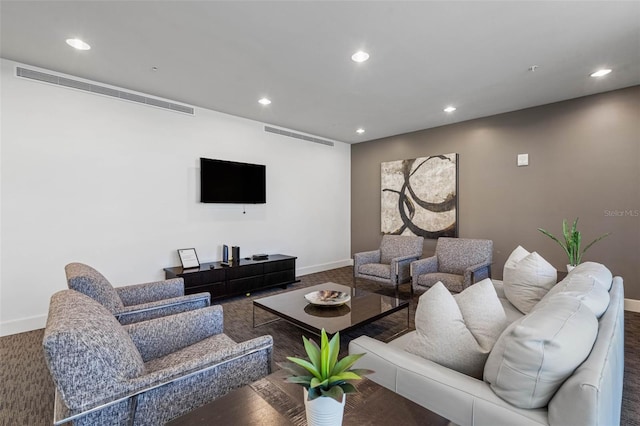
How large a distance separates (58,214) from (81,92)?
1443 millimetres

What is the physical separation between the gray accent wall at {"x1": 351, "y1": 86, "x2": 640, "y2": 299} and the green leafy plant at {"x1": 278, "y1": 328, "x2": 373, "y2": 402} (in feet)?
15.1

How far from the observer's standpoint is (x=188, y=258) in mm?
4227

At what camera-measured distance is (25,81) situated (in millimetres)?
3189

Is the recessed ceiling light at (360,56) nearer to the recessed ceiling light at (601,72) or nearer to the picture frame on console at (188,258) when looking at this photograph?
the recessed ceiling light at (601,72)

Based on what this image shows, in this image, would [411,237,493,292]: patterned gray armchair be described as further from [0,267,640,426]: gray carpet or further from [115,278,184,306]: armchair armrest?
[115,278,184,306]: armchair armrest

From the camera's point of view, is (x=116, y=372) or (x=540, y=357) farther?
(x=116, y=372)

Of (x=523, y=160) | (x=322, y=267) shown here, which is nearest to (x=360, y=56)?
(x=523, y=160)

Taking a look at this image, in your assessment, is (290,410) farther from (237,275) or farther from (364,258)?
(364,258)

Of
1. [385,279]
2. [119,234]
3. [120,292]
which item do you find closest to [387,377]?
[120,292]

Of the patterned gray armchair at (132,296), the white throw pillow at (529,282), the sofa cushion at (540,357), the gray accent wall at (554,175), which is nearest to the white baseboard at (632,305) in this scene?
the gray accent wall at (554,175)

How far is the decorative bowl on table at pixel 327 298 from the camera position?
2.89m

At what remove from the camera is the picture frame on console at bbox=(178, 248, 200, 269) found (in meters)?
4.17

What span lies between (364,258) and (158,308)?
3.19 meters

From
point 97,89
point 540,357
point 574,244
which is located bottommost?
point 540,357
